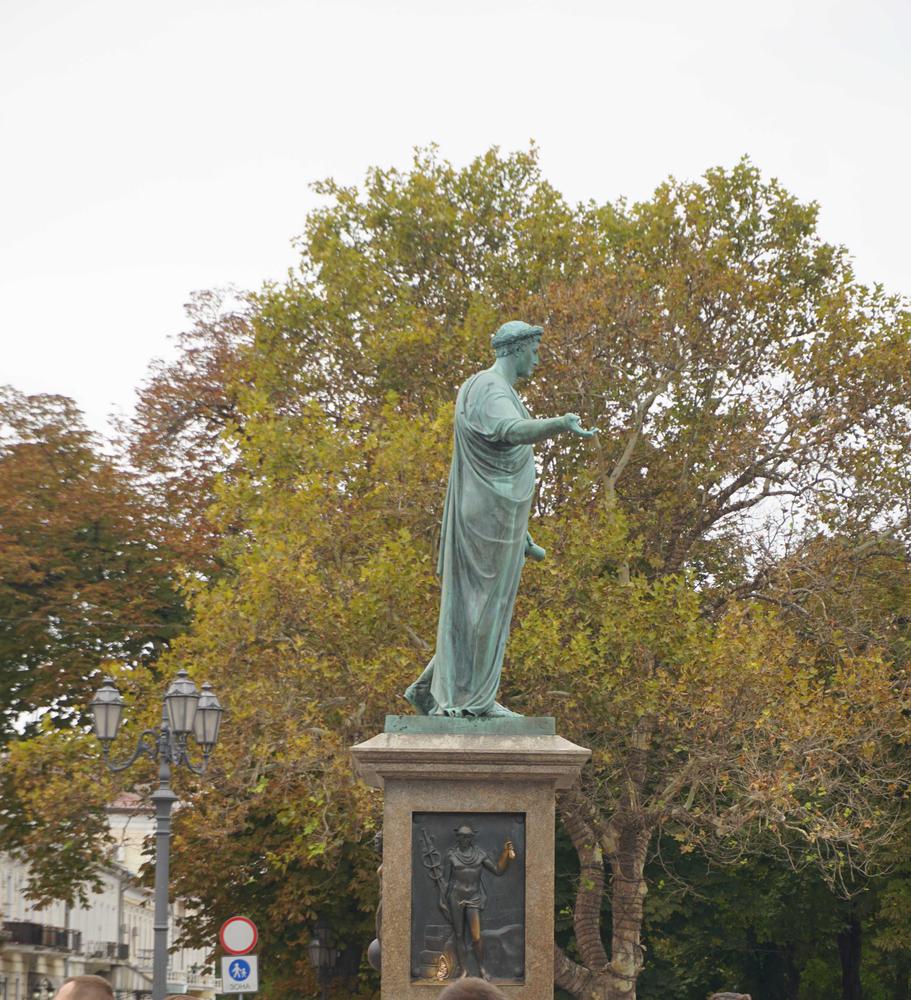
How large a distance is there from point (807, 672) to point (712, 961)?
12.1 m

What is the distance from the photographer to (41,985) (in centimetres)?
6362

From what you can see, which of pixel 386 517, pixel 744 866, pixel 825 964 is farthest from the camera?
pixel 825 964

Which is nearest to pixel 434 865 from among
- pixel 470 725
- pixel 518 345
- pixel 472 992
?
pixel 470 725

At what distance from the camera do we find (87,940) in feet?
251

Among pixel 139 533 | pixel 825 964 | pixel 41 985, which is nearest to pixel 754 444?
pixel 139 533

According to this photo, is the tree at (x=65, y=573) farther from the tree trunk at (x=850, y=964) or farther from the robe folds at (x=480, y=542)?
the robe folds at (x=480, y=542)

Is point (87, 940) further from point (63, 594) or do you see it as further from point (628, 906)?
point (628, 906)

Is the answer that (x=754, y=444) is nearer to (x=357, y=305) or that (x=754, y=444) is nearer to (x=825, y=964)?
(x=357, y=305)

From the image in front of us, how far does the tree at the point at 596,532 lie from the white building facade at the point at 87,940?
58.8ft

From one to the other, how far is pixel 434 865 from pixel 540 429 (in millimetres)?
2677

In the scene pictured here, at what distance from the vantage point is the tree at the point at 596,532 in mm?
22578

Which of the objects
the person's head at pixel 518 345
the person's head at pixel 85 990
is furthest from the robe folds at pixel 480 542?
the person's head at pixel 85 990

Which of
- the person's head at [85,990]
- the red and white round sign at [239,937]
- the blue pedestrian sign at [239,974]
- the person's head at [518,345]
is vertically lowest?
the blue pedestrian sign at [239,974]

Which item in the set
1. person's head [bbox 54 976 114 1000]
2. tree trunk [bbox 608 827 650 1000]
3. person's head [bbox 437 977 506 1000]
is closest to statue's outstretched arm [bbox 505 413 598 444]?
person's head [bbox 54 976 114 1000]
